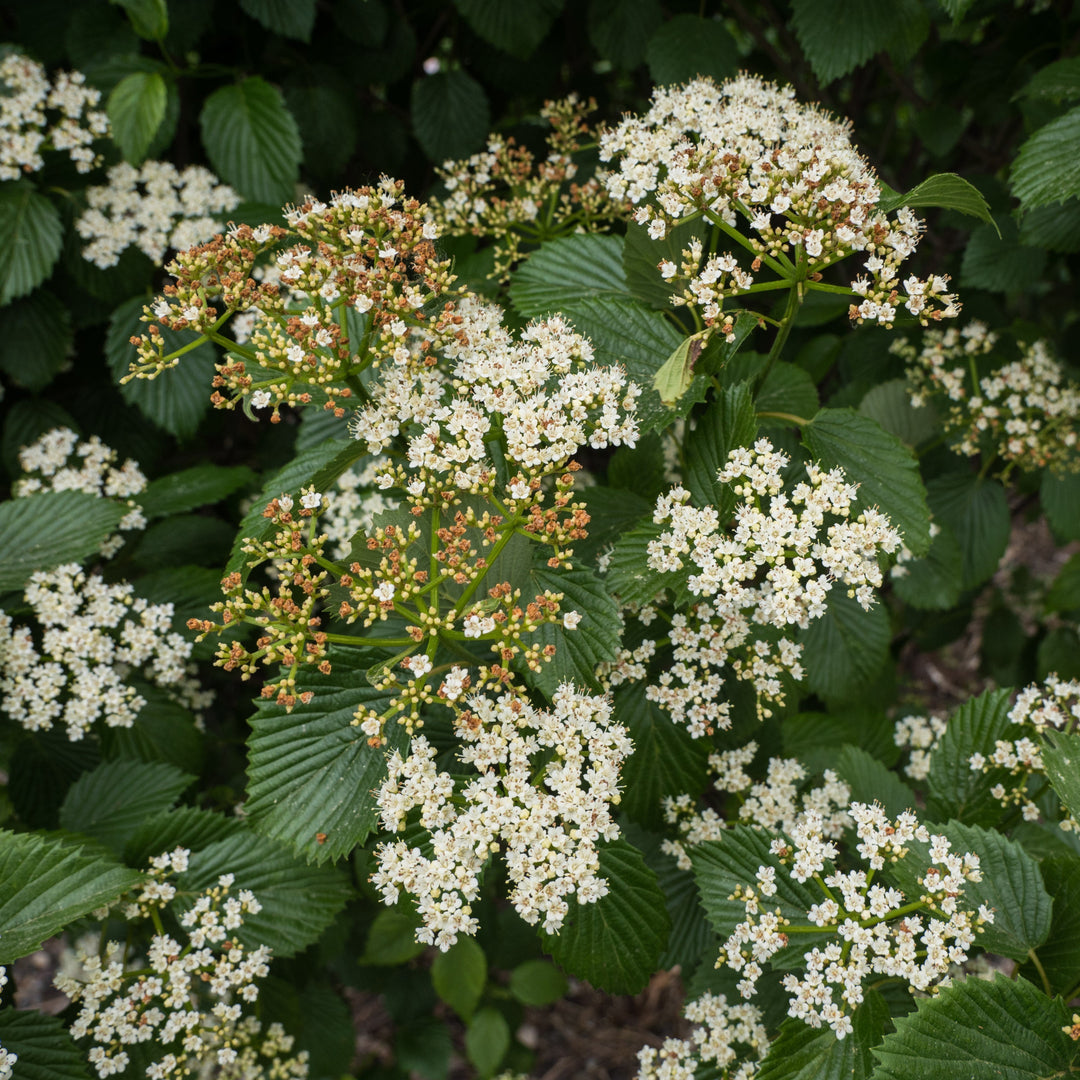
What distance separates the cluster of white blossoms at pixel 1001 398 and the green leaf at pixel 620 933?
63.7 inches

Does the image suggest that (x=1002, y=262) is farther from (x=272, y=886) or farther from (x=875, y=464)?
(x=272, y=886)

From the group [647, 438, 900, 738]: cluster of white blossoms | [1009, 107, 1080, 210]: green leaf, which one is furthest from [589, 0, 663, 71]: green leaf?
[647, 438, 900, 738]: cluster of white blossoms

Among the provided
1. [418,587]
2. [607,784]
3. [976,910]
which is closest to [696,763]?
[607,784]

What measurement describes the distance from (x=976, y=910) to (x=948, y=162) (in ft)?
8.53

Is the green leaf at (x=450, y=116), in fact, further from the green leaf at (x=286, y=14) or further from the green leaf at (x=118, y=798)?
the green leaf at (x=118, y=798)

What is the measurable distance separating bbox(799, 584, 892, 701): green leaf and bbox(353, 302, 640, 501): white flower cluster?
1048 mm

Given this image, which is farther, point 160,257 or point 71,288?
point 71,288

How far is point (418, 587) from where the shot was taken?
56.0 inches

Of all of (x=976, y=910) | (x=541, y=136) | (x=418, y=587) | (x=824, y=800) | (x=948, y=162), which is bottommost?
(x=976, y=910)

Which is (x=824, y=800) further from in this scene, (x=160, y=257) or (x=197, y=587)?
(x=160, y=257)

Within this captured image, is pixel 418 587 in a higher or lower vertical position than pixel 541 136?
lower

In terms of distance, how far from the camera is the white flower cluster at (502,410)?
143 centimetres

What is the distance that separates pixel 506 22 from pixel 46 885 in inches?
94.1

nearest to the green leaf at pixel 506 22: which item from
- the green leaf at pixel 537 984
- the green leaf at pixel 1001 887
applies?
the green leaf at pixel 1001 887
